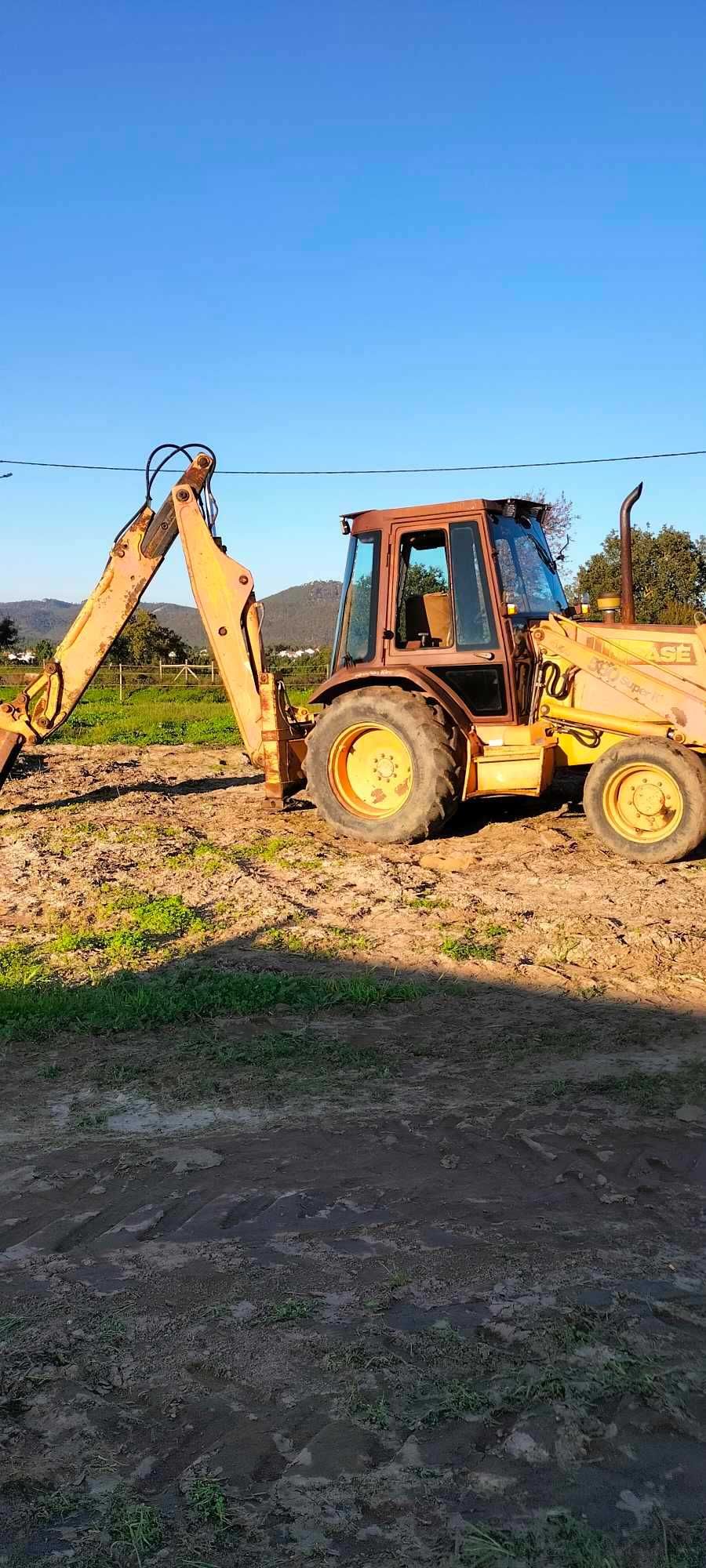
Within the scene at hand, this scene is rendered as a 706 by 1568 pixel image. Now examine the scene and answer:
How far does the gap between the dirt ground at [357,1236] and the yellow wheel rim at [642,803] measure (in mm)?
1170

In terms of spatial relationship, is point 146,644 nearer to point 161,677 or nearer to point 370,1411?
point 161,677

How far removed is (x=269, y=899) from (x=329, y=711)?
8.40ft

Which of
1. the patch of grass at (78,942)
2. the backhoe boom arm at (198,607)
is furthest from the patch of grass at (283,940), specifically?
the backhoe boom arm at (198,607)

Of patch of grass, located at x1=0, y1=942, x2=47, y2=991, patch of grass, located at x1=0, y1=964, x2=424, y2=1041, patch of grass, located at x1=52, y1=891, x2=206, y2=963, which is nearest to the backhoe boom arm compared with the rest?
patch of grass, located at x1=52, y1=891, x2=206, y2=963

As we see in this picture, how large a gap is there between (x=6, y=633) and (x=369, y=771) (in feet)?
176

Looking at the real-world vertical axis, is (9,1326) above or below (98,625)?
below

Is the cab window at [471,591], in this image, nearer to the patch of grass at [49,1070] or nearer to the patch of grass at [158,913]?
the patch of grass at [158,913]

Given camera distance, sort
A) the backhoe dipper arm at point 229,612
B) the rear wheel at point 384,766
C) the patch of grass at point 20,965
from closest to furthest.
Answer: the patch of grass at point 20,965
the rear wheel at point 384,766
the backhoe dipper arm at point 229,612

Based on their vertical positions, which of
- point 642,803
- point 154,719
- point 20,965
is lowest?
point 20,965

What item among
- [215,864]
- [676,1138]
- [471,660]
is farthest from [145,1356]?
[471,660]

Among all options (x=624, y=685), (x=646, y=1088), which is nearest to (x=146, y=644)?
(x=624, y=685)

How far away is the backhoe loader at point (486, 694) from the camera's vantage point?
916 centimetres

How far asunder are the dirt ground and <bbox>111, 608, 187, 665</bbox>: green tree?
1770 inches

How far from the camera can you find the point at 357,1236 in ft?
12.1
